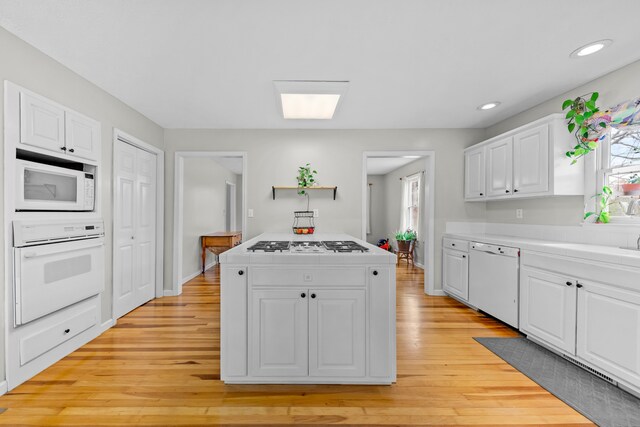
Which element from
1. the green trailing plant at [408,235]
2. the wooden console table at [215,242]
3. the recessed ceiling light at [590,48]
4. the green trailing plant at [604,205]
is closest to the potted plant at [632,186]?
the green trailing plant at [604,205]

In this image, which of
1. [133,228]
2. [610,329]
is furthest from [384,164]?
[610,329]

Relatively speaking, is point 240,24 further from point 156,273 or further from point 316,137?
point 156,273

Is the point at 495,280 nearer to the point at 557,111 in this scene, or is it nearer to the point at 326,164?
the point at 557,111

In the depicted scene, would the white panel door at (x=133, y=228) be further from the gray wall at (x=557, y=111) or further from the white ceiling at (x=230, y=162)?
the gray wall at (x=557, y=111)

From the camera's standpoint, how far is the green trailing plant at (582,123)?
8.25 ft

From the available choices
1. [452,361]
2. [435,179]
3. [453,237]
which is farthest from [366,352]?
[435,179]

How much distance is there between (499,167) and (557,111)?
74cm

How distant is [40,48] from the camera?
7.02 feet

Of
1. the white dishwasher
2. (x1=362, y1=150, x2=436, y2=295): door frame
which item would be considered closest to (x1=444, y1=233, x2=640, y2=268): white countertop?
the white dishwasher

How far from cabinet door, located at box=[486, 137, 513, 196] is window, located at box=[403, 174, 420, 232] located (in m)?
2.82

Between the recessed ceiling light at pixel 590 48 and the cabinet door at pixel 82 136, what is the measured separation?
3.94 metres

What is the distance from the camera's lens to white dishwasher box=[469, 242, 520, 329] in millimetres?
2797

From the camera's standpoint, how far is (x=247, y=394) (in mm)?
1863

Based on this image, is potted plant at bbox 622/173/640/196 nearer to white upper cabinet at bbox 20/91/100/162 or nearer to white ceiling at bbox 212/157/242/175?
white upper cabinet at bbox 20/91/100/162
